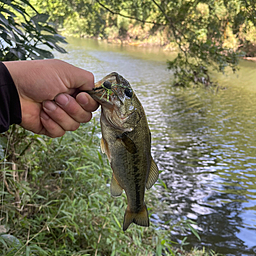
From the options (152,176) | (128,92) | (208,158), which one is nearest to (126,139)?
(128,92)

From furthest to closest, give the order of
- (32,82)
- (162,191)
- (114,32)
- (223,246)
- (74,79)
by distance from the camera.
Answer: (114,32) < (162,191) < (223,246) < (74,79) < (32,82)

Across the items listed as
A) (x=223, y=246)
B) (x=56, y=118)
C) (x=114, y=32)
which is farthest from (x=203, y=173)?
(x=114, y=32)

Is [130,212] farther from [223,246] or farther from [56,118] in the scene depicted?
[223,246]

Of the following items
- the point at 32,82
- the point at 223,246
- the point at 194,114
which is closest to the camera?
the point at 32,82

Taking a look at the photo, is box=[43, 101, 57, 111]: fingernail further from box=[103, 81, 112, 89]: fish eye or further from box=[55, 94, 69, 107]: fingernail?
box=[103, 81, 112, 89]: fish eye

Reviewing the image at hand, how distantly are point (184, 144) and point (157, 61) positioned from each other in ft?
55.5

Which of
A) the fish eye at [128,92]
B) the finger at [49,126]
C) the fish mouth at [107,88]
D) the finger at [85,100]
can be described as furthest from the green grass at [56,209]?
the fish eye at [128,92]

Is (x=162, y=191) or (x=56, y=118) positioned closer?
(x=56, y=118)

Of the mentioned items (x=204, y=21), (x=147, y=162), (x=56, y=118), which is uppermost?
(x=204, y=21)

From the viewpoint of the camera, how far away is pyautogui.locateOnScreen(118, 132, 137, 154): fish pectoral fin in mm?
1719

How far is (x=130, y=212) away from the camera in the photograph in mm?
2066

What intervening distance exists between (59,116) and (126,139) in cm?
52

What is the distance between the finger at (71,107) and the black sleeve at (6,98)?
0.29 meters

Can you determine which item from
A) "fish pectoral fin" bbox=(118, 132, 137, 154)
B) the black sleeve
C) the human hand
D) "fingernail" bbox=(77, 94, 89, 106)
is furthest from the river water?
the black sleeve
